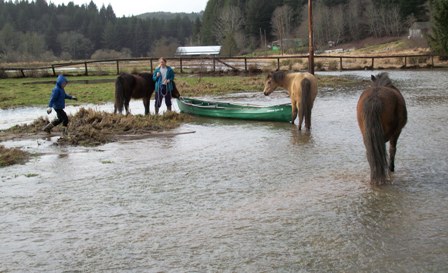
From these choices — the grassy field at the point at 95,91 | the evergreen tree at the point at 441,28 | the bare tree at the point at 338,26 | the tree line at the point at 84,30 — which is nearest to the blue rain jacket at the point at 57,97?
the grassy field at the point at 95,91

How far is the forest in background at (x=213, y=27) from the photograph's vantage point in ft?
314

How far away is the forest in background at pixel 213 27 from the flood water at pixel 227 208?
6257 centimetres

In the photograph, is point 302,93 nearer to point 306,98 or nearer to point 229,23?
point 306,98

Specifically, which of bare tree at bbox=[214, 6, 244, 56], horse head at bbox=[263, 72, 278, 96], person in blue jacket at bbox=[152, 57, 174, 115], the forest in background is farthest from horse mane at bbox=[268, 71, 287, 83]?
bare tree at bbox=[214, 6, 244, 56]

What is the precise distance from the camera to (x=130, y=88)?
46.1 ft

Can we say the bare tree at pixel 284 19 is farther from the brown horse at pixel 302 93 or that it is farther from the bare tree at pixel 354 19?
the brown horse at pixel 302 93

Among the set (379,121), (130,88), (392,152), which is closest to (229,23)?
(130,88)

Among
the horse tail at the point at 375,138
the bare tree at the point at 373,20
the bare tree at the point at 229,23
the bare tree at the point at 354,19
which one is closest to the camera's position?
the horse tail at the point at 375,138

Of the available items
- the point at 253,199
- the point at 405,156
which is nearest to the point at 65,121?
the point at 253,199

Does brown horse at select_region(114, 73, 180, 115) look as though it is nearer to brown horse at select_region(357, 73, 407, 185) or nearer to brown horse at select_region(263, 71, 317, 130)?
brown horse at select_region(263, 71, 317, 130)

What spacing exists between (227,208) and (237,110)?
754 cm

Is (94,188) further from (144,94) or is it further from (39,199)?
(144,94)

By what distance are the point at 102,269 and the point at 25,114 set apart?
1316 cm

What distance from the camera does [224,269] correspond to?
417 centimetres
